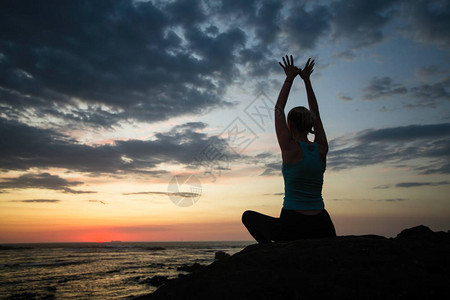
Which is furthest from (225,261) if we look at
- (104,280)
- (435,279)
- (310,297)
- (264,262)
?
(104,280)

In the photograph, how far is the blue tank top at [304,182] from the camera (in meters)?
3.15

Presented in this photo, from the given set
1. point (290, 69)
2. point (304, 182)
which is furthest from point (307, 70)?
point (304, 182)

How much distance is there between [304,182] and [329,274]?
1138 millimetres

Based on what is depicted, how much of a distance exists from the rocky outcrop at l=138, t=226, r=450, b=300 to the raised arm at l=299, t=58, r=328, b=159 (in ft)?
4.22

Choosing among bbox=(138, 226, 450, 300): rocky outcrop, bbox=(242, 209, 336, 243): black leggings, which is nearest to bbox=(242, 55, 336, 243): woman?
bbox=(242, 209, 336, 243): black leggings

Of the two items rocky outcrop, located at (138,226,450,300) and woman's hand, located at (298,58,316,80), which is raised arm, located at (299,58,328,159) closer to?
woman's hand, located at (298,58,316,80)

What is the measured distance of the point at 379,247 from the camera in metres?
2.59

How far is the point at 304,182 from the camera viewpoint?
3172 millimetres

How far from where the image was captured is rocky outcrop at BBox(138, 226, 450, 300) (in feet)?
6.55

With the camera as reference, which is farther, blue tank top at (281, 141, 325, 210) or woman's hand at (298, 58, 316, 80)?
woman's hand at (298, 58, 316, 80)

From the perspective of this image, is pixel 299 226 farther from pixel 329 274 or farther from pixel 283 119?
pixel 283 119

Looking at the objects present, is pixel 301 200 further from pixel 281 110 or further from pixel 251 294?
pixel 251 294

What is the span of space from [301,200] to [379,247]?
87cm

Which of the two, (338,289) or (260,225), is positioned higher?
(260,225)
